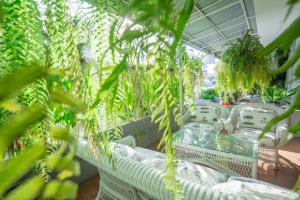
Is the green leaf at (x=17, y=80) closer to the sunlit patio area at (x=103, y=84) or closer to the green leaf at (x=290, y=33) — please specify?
the sunlit patio area at (x=103, y=84)

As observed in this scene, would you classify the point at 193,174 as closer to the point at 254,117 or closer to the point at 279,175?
the point at 279,175

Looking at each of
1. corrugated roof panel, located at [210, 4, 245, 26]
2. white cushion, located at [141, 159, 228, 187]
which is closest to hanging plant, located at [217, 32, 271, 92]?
white cushion, located at [141, 159, 228, 187]

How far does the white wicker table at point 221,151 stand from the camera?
73.9 inches

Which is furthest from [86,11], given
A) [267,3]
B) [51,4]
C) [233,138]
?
[267,3]

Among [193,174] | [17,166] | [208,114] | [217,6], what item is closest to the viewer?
[17,166]

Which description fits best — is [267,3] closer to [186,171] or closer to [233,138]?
[233,138]

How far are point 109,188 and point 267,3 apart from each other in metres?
2.86

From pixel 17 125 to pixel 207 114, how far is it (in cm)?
313

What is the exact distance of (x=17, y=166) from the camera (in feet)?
0.43

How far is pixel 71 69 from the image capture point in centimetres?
47

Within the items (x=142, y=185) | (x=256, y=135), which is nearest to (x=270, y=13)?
(x=256, y=135)

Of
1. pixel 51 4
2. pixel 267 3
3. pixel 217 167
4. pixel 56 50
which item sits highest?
pixel 267 3

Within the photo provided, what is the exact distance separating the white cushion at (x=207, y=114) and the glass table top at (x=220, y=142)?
2.12 ft

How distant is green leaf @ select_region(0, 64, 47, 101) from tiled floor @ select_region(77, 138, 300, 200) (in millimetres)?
2078
